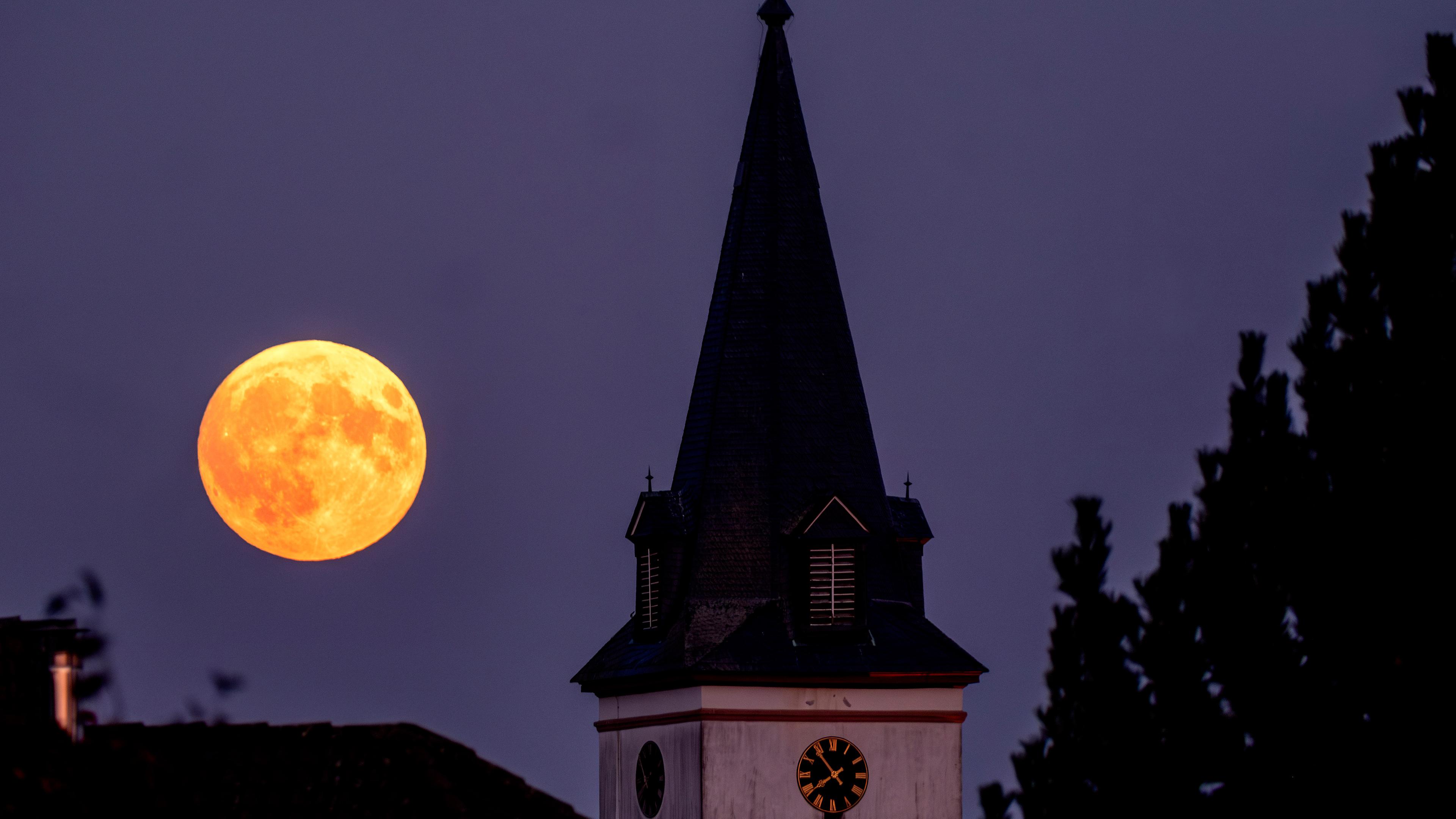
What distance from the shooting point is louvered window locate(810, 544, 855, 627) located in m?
61.3

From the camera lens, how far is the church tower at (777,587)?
60.7 m

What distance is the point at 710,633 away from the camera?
61125 millimetres

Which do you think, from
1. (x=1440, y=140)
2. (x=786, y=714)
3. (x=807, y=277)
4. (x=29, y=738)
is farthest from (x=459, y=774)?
(x=807, y=277)

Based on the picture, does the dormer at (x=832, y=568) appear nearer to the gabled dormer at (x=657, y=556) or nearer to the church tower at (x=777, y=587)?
the church tower at (x=777, y=587)

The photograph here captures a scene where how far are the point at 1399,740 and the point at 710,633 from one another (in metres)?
27.1

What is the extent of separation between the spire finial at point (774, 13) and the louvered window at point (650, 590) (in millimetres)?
10273

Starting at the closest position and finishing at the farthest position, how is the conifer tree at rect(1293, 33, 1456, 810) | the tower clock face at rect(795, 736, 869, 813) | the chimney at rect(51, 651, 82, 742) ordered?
the conifer tree at rect(1293, 33, 1456, 810)
the chimney at rect(51, 651, 82, 742)
the tower clock face at rect(795, 736, 869, 813)

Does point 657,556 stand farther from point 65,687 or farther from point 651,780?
point 65,687

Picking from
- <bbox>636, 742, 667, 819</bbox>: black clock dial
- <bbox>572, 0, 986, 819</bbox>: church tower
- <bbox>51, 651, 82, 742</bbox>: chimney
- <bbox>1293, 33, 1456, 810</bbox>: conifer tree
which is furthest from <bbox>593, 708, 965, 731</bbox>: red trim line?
<bbox>1293, 33, 1456, 810</bbox>: conifer tree

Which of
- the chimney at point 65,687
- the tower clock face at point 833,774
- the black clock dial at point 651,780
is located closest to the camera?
the chimney at point 65,687

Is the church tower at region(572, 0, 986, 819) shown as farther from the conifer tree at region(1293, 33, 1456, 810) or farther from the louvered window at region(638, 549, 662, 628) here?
the conifer tree at region(1293, 33, 1456, 810)

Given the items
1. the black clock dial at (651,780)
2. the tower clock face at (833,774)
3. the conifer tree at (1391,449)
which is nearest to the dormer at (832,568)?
the tower clock face at (833,774)

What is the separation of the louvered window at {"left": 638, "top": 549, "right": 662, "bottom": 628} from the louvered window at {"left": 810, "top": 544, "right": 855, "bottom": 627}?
3.03m

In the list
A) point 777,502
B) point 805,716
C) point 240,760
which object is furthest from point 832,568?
point 240,760
